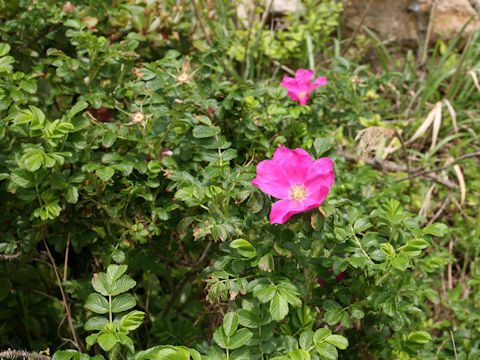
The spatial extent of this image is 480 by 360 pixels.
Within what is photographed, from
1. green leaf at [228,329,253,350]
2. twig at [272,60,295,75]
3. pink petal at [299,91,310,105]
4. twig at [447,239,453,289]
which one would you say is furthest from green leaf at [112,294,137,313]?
twig at [272,60,295,75]

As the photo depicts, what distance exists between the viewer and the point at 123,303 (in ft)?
3.15

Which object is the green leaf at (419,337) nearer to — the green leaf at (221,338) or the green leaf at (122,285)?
the green leaf at (221,338)

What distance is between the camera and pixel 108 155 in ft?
4.10

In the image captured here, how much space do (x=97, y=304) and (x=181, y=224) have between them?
0.30m

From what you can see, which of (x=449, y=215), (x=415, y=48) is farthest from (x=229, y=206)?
(x=415, y=48)

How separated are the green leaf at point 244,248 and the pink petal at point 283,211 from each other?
0.29ft

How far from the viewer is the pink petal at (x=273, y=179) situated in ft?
3.38

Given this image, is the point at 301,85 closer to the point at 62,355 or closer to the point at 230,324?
the point at 230,324

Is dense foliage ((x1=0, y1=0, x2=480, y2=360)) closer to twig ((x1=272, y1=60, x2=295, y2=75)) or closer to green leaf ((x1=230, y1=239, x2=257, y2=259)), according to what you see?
green leaf ((x1=230, y1=239, x2=257, y2=259))

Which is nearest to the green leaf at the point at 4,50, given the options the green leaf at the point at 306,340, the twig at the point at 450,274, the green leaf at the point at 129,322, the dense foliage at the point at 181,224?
the dense foliage at the point at 181,224

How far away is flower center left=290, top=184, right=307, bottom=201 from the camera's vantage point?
102cm

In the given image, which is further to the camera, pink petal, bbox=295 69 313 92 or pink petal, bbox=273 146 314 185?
pink petal, bbox=295 69 313 92

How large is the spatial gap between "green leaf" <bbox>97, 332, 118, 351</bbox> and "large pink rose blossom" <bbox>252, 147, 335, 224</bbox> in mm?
393

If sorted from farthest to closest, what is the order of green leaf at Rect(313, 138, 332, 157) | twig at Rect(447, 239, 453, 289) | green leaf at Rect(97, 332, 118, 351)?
twig at Rect(447, 239, 453, 289), green leaf at Rect(313, 138, 332, 157), green leaf at Rect(97, 332, 118, 351)
